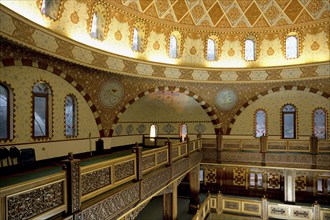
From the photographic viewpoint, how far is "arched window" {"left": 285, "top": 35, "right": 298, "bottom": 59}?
496 inches

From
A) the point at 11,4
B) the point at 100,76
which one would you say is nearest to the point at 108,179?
the point at 11,4

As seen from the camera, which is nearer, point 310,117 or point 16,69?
point 16,69

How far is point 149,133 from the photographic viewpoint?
14.8m

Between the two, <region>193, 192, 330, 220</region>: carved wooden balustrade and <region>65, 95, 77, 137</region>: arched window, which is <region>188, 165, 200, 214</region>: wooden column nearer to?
<region>193, 192, 330, 220</region>: carved wooden balustrade

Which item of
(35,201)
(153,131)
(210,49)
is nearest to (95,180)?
(35,201)

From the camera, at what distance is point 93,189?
4.39 metres

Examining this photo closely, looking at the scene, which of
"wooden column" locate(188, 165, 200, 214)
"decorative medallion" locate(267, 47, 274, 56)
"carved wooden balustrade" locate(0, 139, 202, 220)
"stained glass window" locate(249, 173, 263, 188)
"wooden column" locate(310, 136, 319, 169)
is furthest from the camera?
"stained glass window" locate(249, 173, 263, 188)


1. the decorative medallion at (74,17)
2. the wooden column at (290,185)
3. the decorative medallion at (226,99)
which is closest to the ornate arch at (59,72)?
the decorative medallion at (74,17)

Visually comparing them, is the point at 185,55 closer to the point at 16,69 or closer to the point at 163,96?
the point at 163,96

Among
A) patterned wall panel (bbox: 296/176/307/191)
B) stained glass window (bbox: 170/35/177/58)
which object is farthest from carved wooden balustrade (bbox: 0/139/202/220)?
patterned wall panel (bbox: 296/176/307/191)

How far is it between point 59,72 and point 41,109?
131 cm

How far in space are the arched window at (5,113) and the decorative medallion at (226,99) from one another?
9.44m

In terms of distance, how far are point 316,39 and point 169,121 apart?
843 cm

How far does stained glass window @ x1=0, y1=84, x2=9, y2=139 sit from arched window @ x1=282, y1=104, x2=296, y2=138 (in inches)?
471
